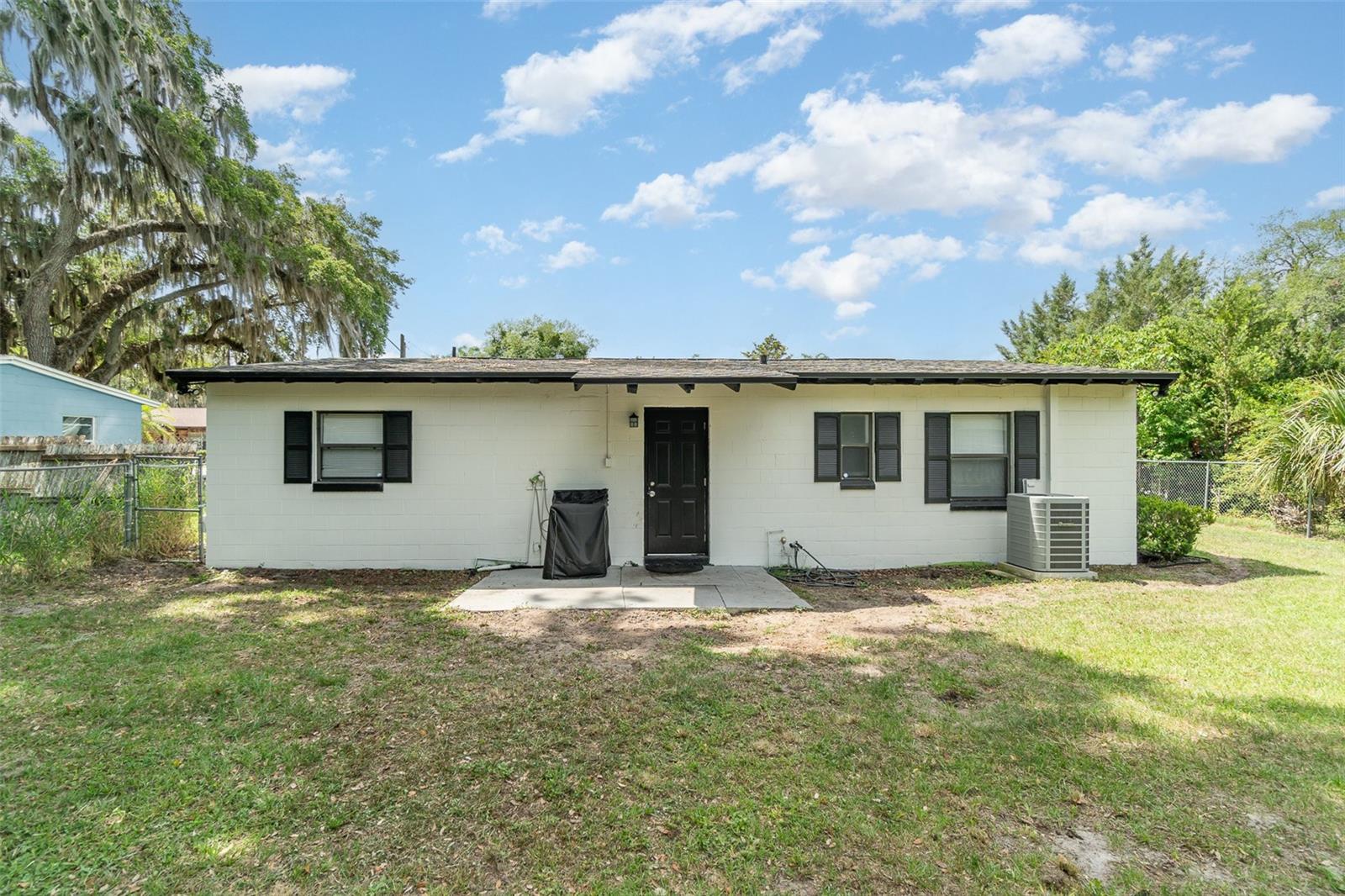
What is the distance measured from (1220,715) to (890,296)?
2196cm

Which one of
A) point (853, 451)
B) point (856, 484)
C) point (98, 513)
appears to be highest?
point (853, 451)

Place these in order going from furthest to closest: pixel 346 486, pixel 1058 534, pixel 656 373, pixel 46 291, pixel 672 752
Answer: pixel 46 291 < pixel 346 486 < pixel 1058 534 < pixel 656 373 < pixel 672 752

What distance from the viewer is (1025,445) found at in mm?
8148

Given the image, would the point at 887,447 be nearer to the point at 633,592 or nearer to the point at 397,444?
the point at 633,592

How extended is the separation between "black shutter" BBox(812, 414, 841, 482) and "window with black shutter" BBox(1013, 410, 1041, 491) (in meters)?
2.50

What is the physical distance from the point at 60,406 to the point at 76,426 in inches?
28.0

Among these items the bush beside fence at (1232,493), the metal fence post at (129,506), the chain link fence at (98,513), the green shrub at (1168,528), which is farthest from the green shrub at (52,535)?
the bush beside fence at (1232,493)

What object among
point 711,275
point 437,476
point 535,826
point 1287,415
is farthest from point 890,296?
point 535,826

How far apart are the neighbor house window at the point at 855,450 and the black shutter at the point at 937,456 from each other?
0.43 m

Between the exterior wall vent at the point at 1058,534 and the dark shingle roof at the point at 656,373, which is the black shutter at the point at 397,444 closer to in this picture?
the dark shingle roof at the point at 656,373

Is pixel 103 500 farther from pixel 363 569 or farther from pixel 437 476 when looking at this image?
pixel 437 476

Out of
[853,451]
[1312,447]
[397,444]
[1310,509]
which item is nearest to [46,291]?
[397,444]

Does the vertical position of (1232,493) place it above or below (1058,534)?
above

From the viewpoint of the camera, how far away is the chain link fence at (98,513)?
6852 millimetres
